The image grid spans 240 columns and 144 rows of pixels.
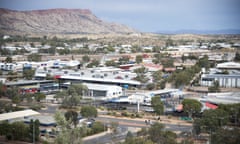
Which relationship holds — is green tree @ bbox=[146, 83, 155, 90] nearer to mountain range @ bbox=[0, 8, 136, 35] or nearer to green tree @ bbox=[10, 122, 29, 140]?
green tree @ bbox=[10, 122, 29, 140]

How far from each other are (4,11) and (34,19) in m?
5.58

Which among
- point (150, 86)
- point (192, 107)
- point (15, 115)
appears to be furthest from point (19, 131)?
point (150, 86)

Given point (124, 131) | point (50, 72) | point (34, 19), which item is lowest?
point (124, 131)

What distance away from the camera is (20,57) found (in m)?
26.9

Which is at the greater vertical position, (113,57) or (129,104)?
(113,57)

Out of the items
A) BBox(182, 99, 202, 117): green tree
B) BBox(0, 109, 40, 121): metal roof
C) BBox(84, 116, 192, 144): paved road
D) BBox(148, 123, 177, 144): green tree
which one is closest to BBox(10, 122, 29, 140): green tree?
BBox(0, 109, 40, 121): metal roof

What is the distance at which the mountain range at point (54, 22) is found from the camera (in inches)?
2331

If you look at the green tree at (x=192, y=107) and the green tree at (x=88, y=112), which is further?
the green tree at (x=192, y=107)

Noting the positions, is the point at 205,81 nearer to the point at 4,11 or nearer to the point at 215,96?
the point at 215,96

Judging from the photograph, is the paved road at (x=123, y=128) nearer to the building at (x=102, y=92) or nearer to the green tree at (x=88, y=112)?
the green tree at (x=88, y=112)

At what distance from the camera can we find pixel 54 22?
70.5m

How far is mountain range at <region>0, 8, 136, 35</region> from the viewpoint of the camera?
59.2 metres

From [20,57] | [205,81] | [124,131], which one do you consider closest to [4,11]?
[20,57]

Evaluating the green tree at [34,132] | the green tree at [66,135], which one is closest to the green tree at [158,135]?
the green tree at [66,135]
